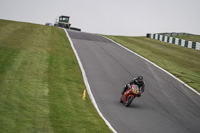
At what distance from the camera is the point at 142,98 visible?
639 inches

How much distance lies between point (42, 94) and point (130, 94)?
4.15m

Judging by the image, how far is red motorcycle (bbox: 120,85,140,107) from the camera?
46.7 feet

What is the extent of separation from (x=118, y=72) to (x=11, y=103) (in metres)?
10.6

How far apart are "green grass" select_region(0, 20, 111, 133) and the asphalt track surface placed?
927mm

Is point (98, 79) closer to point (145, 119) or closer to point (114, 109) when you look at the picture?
point (114, 109)

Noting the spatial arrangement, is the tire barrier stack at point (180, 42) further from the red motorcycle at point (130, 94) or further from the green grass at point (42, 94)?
the red motorcycle at point (130, 94)

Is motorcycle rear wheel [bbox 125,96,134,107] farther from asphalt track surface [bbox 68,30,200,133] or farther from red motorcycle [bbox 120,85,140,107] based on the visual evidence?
asphalt track surface [bbox 68,30,200,133]

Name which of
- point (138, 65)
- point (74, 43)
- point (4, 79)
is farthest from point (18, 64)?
point (74, 43)

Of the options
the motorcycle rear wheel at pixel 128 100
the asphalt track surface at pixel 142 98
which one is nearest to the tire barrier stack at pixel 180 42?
the asphalt track surface at pixel 142 98

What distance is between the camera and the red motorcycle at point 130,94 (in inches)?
560

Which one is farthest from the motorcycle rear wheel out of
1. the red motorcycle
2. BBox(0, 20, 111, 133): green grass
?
BBox(0, 20, 111, 133): green grass

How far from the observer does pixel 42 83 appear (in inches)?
615

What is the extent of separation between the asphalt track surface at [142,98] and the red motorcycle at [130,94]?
0.29 m

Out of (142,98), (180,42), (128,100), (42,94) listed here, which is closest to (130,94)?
(128,100)
